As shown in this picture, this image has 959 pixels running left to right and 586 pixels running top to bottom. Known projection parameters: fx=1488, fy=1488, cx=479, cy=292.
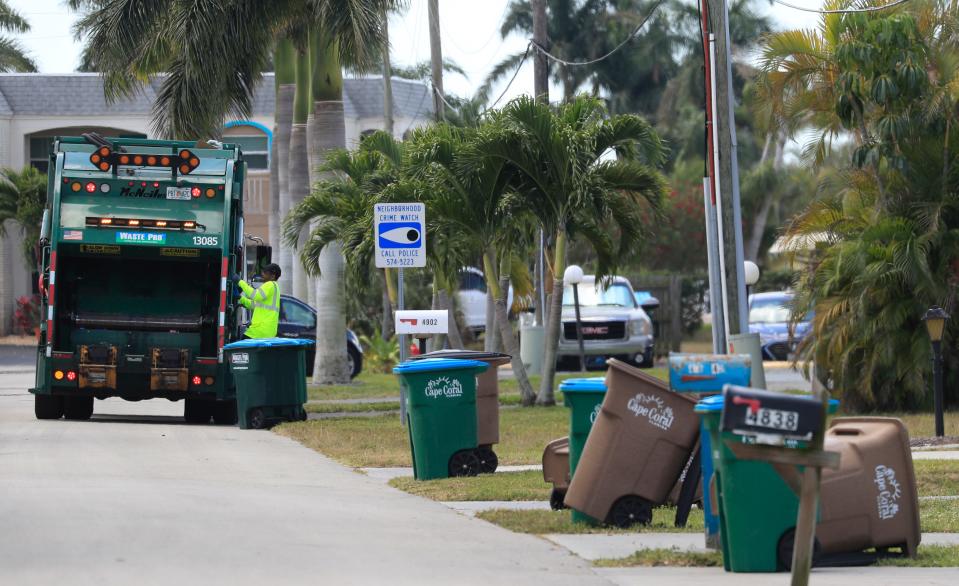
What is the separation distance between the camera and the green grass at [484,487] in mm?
11164

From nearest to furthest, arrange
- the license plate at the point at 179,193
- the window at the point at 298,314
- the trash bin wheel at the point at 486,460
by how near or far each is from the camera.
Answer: the trash bin wheel at the point at 486,460 < the license plate at the point at 179,193 < the window at the point at 298,314

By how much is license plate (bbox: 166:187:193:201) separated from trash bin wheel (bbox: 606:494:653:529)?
955 centimetres

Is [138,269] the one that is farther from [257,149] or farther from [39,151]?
[39,151]

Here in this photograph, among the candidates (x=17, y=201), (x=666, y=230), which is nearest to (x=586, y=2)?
(x=666, y=230)

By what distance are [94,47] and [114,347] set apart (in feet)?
27.1

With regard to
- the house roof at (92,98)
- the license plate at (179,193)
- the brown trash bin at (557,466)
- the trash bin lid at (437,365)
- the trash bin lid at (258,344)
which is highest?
the house roof at (92,98)

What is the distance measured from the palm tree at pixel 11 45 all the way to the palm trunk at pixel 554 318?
38.7 metres

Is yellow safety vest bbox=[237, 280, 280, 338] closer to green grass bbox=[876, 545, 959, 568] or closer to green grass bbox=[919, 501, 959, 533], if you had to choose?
green grass bbox=[919, 501, 959, 533]

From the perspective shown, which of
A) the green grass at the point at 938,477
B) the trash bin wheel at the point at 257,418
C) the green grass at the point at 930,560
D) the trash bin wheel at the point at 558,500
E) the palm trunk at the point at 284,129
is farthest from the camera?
the palm trunk at the point at 284,129

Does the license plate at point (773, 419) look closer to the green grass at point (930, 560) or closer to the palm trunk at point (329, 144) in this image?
the green grass at point (930, 560)

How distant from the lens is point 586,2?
63.3 metres

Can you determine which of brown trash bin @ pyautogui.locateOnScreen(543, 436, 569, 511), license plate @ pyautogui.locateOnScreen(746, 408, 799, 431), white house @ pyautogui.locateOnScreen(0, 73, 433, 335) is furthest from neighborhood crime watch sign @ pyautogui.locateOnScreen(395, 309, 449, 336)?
white house @ pyautogui.locateOnScreen(0, 73, 433, 335)

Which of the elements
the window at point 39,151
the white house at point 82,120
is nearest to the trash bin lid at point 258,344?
the white house at point 82,120

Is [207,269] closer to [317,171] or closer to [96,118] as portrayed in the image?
[317,171]
